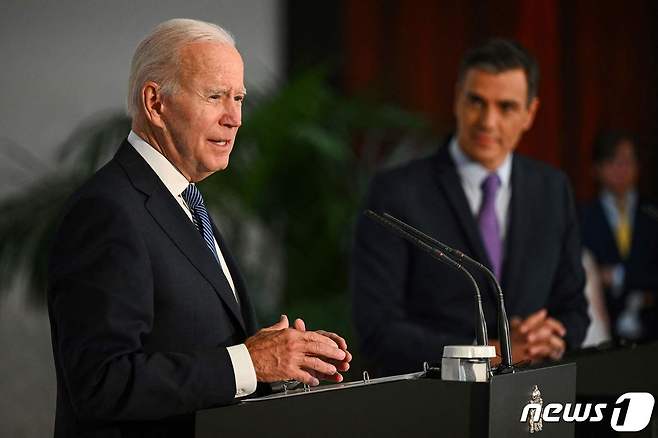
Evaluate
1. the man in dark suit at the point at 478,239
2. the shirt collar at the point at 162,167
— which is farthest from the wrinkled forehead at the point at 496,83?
the shirt collar at the point at 162,167

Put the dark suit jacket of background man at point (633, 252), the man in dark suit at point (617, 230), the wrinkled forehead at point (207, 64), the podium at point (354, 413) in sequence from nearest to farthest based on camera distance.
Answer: the podium at point (354, 413) → the wrinkled forehead at point (207, 64) → the dark suit jacket of background man at point (633, 252) → the man in dark suit at point (617, 230)

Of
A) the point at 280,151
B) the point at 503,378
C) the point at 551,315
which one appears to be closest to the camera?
the point at 503,378

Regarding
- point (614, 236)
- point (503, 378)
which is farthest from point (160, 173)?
point (614, 236)

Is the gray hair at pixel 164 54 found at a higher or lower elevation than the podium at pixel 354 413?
higher

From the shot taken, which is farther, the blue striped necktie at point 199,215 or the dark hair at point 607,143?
the dark hair at point 607,143

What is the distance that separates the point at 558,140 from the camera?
19.3 ft

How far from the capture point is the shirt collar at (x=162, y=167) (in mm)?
1961

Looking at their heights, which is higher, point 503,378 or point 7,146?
point 7,146

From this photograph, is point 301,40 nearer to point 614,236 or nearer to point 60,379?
point 614,236

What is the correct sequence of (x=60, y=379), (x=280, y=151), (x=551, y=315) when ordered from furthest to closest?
(x=280, y=151), (x=551, y=315), (x=60, y=379)

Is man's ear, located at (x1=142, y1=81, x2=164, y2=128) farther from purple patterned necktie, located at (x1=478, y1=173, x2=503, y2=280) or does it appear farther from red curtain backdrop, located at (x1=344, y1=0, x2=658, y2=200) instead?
red curtain backdrop, located at (x1=344, y1=0, x2=658, y2=200)

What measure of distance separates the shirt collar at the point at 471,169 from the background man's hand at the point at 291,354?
121cm

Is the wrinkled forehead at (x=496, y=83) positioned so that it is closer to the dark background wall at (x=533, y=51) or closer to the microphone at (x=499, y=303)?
the microphone at (x=499, y=303)

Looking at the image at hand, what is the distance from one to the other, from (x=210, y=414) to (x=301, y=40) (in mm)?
4075
